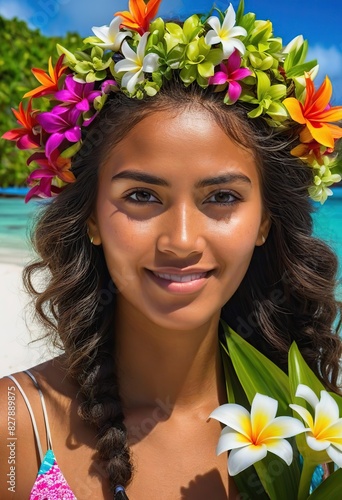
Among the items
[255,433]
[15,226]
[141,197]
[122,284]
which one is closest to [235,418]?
[255,433]

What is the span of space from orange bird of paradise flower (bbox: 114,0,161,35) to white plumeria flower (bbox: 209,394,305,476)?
3.66ft

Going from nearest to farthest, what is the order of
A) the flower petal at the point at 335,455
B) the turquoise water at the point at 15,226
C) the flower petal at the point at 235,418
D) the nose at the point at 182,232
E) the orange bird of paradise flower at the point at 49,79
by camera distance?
the flower petal at the point at 335,455, the flower petal at the point at 235,418, the nose at the point at 182,232, the orange bird of paradise flower at the point at 49,79, the turquoise water at the point at 15,226

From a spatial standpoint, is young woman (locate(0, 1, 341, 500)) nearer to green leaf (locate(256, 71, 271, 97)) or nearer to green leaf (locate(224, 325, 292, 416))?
green leaf (locate(256, 71, 271, 97))

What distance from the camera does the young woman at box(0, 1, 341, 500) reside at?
2.16m

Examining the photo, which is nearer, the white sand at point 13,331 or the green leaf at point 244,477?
the green leaf at point 244,477

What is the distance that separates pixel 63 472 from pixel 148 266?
0.68 meters

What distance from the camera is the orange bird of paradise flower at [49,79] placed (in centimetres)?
238

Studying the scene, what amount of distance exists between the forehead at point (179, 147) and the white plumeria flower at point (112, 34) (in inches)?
10.5

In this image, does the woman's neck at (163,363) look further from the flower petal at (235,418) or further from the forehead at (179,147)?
the forehead at (179,147)

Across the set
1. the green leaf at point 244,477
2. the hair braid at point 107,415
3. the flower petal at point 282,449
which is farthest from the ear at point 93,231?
the flower petal at point 282,449

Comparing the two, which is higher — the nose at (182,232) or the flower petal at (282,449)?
the nose at (182,232)

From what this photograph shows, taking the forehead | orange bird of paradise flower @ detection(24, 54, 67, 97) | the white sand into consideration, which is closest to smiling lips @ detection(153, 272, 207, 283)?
the forehead

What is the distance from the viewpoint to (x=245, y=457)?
1.89m

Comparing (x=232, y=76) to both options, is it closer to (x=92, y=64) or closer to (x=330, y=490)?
(x=92, y=64)
